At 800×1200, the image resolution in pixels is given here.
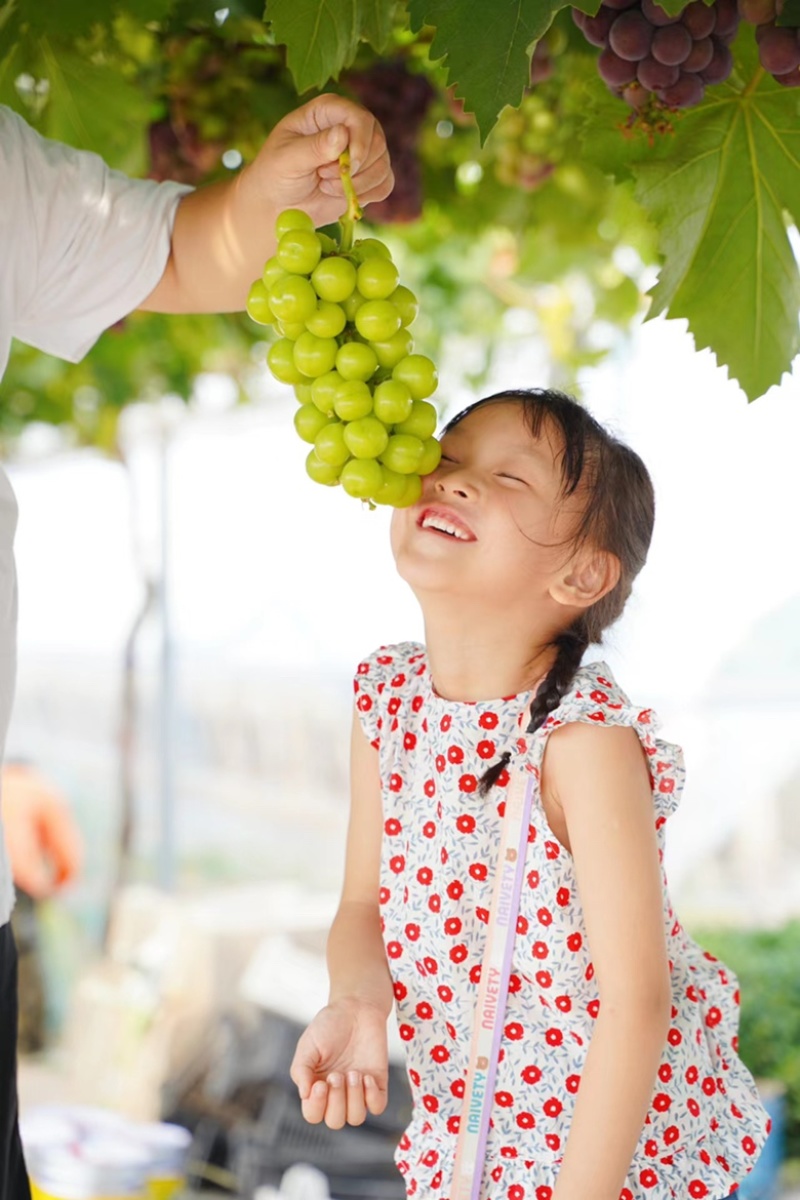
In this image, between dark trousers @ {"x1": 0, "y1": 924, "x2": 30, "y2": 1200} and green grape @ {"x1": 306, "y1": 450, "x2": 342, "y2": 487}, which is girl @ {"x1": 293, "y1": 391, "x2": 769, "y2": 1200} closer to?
green grape @ {"x1": 306, "y1": 450, "x2": 342, "y2": 487}

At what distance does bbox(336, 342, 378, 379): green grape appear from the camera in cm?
105

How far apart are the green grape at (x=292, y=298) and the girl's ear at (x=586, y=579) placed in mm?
385

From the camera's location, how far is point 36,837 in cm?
487

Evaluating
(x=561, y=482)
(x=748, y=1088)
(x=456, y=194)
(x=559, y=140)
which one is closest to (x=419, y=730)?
(x=561, y=482)

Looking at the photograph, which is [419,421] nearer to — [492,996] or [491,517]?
[491,517]

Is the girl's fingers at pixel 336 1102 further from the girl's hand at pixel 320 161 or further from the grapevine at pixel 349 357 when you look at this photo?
the girl's hand at pixel 320 161

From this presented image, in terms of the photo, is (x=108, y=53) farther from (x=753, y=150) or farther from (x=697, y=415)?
(x=697, y=415)

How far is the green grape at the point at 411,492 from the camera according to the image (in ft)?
3.67

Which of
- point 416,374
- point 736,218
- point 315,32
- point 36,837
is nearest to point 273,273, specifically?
point 416,374

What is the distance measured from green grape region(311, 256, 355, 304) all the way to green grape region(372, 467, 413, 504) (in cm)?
14

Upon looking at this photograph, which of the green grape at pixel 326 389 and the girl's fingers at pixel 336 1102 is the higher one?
the green grape at pixel 326 389

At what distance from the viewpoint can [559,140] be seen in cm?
231

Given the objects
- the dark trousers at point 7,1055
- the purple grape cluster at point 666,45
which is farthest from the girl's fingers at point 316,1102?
the purple grape cluster at point 666,45

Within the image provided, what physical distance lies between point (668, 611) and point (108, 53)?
355 centimetres
